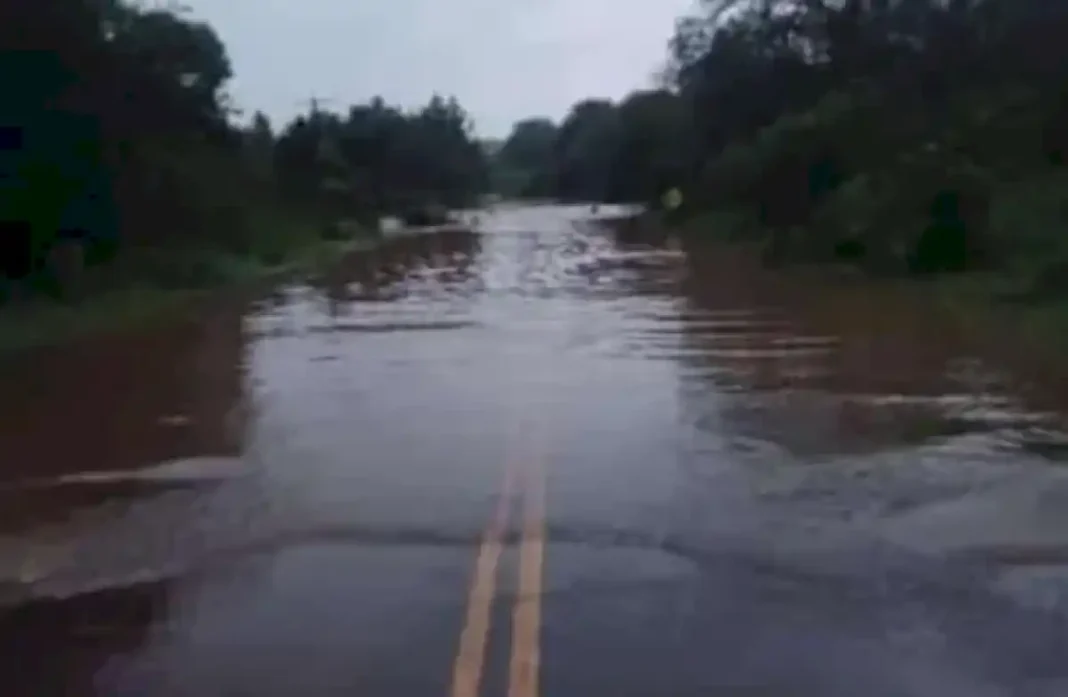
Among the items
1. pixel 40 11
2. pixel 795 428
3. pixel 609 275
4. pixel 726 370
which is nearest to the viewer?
pixel 795 428

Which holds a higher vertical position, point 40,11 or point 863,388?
point 40,11

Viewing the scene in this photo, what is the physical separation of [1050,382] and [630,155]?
100556 mm

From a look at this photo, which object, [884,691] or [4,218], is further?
[4,218]

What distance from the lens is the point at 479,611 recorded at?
24.1 ft

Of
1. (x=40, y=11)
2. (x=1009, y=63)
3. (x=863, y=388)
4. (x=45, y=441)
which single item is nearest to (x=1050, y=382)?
(x=863, y=388)

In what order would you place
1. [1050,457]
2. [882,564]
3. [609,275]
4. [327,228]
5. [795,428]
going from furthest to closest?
1. [327,228]
2. [609,275]
3. [795,428]
4. [1050,457]
5. [882,564]

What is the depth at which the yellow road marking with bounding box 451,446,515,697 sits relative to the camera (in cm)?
631

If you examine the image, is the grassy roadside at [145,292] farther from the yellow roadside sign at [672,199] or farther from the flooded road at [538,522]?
the yellow roadside sign at [672,199]

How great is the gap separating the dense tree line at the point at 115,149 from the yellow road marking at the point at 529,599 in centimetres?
1902

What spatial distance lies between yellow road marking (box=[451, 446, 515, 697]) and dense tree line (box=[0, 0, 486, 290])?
19613 mm

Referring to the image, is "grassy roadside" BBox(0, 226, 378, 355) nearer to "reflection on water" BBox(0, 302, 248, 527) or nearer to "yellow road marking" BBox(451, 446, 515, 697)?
"reflection on water" BBox(0, 302, 248, 527)

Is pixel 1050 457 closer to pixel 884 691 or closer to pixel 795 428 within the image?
pixel 795 428

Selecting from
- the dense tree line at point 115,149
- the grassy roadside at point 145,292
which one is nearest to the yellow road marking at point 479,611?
the grassy roadside at point 145,292

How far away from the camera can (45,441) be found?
1320cm
